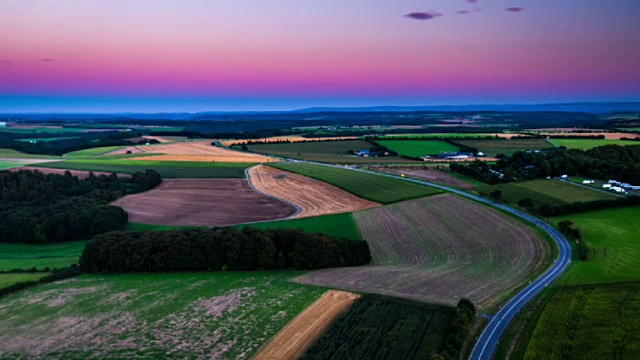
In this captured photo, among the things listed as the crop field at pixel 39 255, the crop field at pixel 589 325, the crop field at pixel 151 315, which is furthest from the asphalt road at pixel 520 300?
the crop field at pixel 39 255

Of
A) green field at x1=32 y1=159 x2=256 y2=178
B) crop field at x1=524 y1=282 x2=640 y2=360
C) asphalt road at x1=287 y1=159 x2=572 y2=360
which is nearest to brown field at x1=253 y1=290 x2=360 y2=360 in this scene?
asphalt road at x1=287 y1=159 x2=572 y2=360

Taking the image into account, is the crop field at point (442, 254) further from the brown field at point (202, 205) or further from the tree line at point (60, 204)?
the tree line at point (60, 204)

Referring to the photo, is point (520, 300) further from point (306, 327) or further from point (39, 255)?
point (39, 255)

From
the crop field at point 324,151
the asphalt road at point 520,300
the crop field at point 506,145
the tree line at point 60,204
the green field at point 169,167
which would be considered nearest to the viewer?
the asphalt road at point 520,300

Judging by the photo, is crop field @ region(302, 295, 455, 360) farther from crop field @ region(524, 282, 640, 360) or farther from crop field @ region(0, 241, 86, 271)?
crop field @ region(0, 241, 86, 271)

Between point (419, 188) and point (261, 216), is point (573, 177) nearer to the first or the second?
point (419, 188)

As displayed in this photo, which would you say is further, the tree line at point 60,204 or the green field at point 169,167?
the green field at point 169,167
